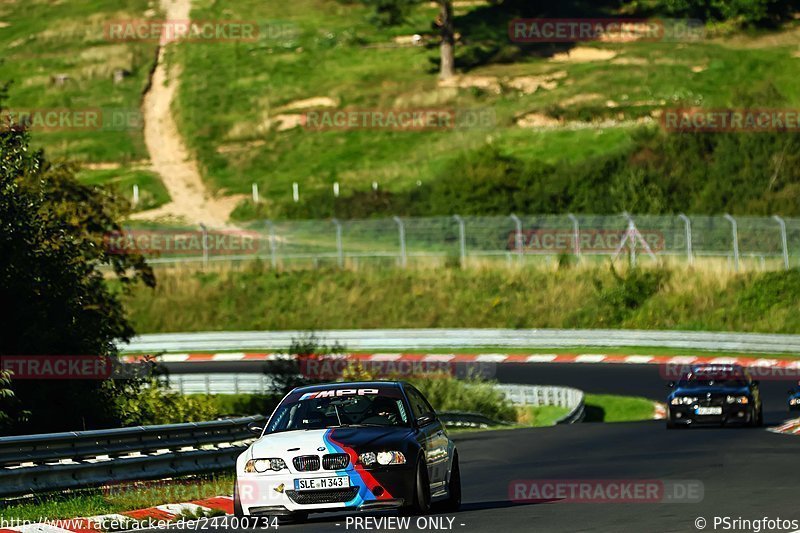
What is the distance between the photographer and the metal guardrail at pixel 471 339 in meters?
45.9

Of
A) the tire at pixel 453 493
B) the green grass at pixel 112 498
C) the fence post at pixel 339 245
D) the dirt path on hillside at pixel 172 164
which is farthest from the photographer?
the dirt path on hillside at pixel 172 164

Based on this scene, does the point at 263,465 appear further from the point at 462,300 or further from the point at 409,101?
the point at 409,101

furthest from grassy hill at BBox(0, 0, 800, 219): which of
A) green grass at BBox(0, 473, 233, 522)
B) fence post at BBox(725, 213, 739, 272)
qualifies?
green grass at BBox(0, 473, 233, 522)

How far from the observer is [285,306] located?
56500 mm

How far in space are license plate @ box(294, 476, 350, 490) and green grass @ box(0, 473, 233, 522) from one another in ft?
7.78

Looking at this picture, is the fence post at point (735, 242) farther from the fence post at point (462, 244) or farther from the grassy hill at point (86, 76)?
the grassy hill at point (86, 76)

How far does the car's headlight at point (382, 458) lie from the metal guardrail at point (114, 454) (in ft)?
12.6

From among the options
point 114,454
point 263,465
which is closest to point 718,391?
point 114,454

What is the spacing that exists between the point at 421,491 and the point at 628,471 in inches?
233

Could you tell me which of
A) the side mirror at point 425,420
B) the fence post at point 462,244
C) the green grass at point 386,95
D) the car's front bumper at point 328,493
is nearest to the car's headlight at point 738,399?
the side mirror at point 425,420

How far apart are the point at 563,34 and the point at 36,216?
265ft

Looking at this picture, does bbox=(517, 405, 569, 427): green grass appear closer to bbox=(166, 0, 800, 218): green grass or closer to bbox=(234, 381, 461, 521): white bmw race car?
bbox=(234, 381, 461, 521): white bmw race car

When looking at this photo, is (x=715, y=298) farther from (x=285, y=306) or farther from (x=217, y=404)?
(x=217, y=404)

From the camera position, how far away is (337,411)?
14781 mm
